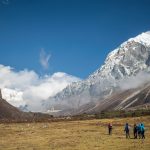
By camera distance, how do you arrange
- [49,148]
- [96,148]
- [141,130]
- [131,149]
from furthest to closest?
[141,130] < [49,148] < [96,148] < [131,149]

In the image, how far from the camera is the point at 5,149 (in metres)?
60.5

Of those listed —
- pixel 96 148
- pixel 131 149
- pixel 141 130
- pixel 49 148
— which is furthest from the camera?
pixel 141 130

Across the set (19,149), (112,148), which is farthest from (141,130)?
(19,149)

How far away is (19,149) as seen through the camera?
59.5 metres

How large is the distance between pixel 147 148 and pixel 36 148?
1774cm

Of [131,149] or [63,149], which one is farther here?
[63,149]

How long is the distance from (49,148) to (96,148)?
26.2 ft

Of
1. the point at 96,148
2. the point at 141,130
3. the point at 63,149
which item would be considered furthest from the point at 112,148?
the point at 141,130

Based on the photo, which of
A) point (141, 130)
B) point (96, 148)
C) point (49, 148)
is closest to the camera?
point (96, 148)

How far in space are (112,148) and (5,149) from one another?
17288mm

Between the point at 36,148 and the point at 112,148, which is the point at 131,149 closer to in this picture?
the point at 112,148

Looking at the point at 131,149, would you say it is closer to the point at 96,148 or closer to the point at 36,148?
the point at 96,148

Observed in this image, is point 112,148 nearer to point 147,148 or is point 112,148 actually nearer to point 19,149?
point 147,148

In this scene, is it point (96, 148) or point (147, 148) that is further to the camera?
point (96, 148)
